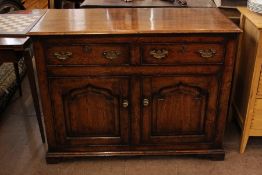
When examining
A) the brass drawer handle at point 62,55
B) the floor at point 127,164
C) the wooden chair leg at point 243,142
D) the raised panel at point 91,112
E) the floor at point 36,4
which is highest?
the brass drawer handle at point 62,55

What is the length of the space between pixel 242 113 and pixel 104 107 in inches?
30.7

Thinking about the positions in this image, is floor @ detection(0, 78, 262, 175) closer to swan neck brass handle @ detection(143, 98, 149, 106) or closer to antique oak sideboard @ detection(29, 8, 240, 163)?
antique oak sideboard @ detection(29, 8, 240, 163)

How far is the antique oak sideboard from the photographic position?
4.73 ft

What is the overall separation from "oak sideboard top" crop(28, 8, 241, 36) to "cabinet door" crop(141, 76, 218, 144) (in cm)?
24

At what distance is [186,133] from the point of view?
169cm

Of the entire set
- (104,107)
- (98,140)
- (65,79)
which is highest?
(65,79)

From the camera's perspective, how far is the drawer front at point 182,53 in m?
1.46

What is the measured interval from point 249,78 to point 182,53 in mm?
436

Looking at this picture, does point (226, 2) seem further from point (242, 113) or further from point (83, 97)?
point (83, 97)

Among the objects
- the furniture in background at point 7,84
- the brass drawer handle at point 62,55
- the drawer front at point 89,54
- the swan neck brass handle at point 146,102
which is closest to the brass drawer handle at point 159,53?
the drawer front at point 89,54

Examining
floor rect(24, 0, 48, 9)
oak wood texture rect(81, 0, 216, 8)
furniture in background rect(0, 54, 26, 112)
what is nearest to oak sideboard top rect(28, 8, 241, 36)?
oak wood texture rect(81, 0, 216, 8)

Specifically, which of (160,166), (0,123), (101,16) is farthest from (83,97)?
(0,123)

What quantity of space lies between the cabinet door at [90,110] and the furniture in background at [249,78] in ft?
2.04

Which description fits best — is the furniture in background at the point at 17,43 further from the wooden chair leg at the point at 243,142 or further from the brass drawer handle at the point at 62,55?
the wooden chair leg at the point at 243,142
